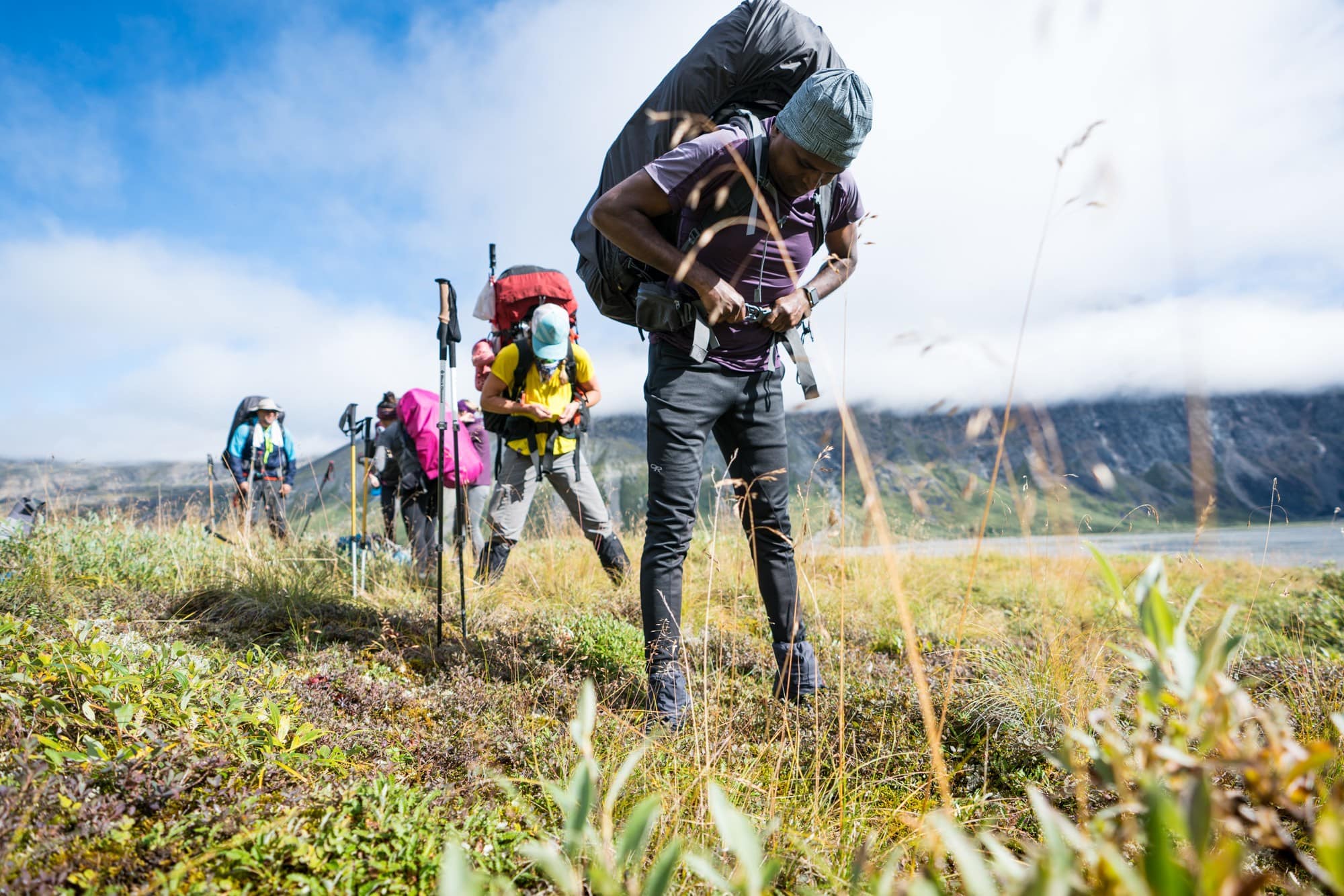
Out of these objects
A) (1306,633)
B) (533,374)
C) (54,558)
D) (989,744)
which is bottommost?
(1306,633)

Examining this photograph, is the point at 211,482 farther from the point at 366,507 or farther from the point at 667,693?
the point at 667,693

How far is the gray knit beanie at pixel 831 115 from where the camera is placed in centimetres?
208

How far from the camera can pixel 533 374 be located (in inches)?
186

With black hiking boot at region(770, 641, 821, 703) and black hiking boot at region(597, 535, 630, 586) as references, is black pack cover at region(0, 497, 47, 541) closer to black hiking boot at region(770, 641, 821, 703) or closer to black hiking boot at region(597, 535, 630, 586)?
black hiking boot at region(597, 535, 630, 586)

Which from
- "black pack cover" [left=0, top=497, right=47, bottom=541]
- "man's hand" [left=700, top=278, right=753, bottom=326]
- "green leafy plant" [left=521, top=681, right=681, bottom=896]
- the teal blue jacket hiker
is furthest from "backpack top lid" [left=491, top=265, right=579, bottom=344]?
the teal blue jacket hiker

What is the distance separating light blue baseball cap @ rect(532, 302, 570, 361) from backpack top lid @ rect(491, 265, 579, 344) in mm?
622

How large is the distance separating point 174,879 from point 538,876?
2.23 ft

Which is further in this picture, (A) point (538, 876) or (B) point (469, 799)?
(B) point (469, 799)

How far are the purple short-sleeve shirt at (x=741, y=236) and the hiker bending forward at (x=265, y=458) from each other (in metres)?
7.55

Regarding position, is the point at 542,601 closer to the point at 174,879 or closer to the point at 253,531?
the point at 174,879

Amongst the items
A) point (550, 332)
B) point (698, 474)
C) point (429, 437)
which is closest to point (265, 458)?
point (429, 437)

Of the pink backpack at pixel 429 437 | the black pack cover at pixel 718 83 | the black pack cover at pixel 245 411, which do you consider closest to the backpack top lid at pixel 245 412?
the black pack cover at pixel 245 411

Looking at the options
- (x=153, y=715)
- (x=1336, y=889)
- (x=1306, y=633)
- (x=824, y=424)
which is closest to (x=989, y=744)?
(x=824, y=424)

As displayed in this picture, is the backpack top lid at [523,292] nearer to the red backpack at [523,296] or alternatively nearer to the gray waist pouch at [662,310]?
the red backpack at [523,296]
